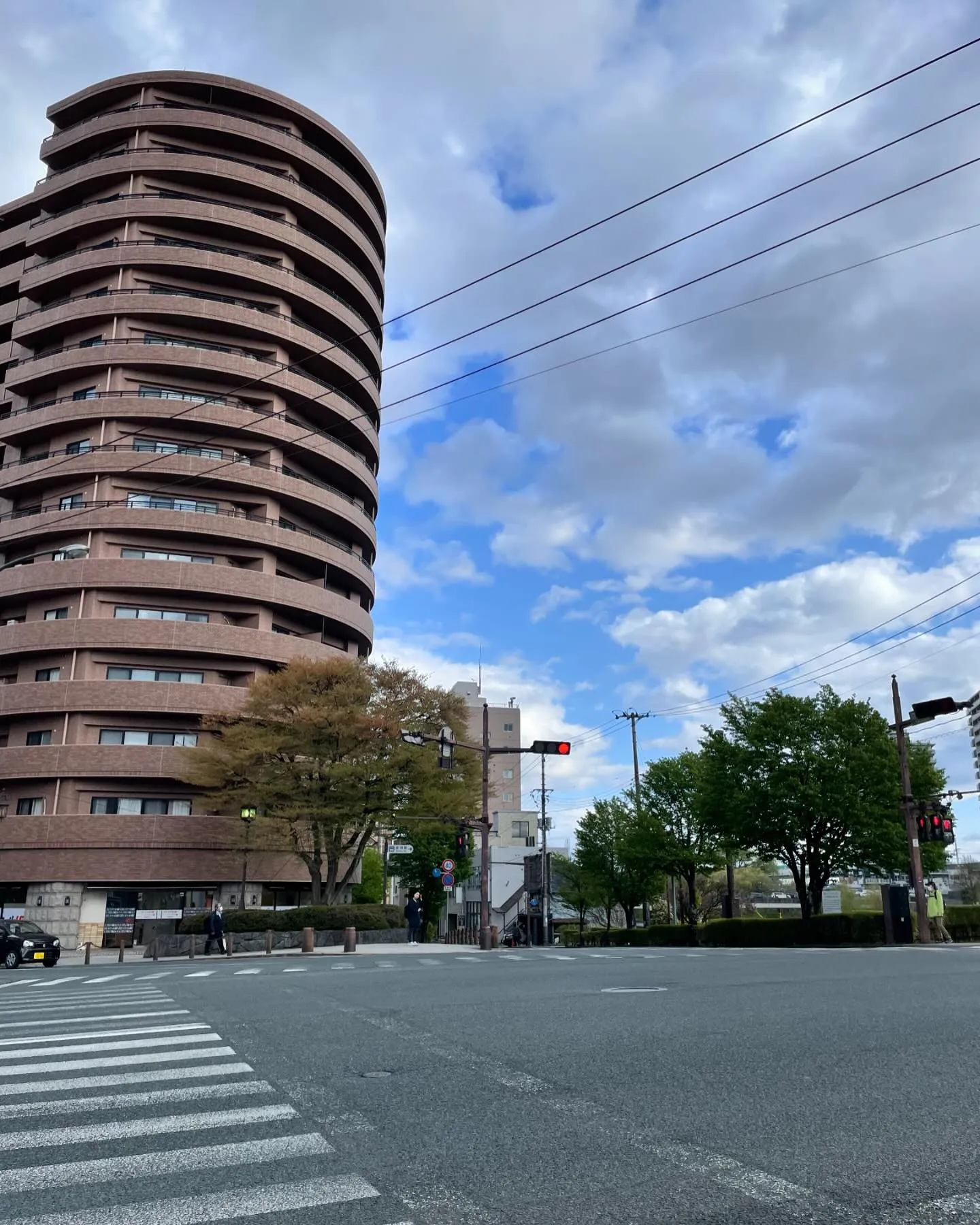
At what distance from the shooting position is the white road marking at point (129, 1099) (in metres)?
5.97

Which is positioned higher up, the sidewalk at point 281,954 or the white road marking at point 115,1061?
the white road marking at point 115,1061

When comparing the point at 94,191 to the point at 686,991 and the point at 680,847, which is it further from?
the point at 686,991

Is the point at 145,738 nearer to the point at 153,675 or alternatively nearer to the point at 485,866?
the point at 153,675

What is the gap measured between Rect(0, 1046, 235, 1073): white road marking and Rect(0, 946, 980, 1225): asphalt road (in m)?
0.04

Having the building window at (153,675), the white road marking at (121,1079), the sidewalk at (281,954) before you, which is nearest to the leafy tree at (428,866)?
the building window at (153,675)

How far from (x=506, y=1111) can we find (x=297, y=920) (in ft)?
112

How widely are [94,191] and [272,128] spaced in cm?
1070

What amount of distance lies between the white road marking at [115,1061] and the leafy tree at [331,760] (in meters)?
29.8

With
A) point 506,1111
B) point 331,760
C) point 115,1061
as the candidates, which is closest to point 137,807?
point 331,760

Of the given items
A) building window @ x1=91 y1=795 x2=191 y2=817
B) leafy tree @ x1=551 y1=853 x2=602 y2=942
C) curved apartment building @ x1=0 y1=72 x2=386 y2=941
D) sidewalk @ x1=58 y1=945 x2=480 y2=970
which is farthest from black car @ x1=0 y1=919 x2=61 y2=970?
leafy tree @ x1=551 y1=853 x2=602 y2=942

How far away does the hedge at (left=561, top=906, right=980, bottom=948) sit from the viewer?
106 feet

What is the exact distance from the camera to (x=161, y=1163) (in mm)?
4727

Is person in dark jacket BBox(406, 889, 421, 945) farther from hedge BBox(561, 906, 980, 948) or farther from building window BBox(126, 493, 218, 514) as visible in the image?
building window BBox(126, 493, 218, 514)

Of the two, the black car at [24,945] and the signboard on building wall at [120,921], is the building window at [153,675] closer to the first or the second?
the signboard on building wall at [120,921]
